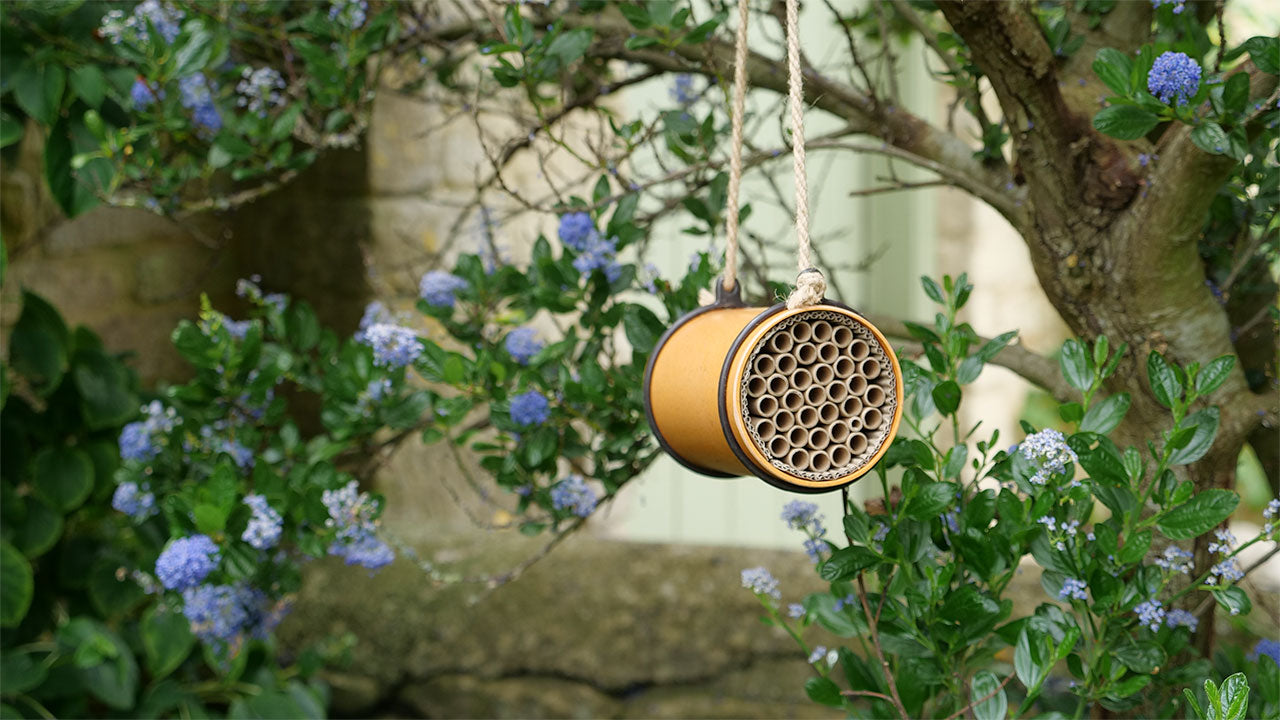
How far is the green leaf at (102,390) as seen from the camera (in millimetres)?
1729

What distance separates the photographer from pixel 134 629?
5.90 ft

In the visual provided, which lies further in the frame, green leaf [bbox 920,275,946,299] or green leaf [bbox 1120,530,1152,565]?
Result: green leaf [bbox 920,275,946,299]

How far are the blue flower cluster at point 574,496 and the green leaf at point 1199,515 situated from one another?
0.61m

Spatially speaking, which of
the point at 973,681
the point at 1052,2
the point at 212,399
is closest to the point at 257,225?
the point at 212,399

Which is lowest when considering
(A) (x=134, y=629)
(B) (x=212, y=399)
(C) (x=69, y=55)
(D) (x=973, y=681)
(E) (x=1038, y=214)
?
(A) (x=134, y=629)

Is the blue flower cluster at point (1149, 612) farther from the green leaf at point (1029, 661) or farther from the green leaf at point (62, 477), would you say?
the green leaf at point (62, 477)

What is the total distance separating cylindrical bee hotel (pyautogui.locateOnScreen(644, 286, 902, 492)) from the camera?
0.85 meters

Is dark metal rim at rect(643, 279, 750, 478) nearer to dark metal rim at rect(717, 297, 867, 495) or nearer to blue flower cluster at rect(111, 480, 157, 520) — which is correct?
dark metal rim at rect(717, 297, 867, 495)

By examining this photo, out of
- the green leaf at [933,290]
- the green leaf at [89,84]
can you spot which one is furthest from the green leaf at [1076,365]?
the green leaf at [89,84]

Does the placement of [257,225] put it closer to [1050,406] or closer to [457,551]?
[457,551]

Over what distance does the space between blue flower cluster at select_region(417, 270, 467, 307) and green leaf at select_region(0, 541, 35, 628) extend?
2.36ft

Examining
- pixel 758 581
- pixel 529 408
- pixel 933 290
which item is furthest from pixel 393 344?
pixel 933 290

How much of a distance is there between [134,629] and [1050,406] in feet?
10.4

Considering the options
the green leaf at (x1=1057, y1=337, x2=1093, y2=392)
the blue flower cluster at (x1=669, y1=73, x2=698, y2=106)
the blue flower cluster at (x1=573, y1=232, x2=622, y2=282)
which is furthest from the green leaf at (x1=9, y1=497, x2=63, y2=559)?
the green leaf at (x1=1057, y1=337, x2=1093, y2=392)
